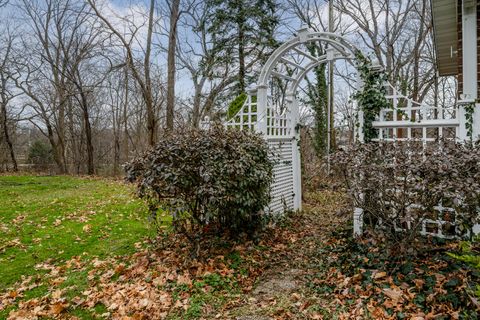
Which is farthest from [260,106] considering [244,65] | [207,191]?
[244,65]

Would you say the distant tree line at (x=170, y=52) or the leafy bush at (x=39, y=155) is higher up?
the distant tree line at (x=170, y=52)

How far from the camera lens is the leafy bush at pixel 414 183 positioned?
308 centimetres

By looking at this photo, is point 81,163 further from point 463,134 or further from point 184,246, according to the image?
point 463,134

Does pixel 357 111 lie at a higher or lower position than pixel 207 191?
higher

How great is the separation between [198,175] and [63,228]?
10.5ft

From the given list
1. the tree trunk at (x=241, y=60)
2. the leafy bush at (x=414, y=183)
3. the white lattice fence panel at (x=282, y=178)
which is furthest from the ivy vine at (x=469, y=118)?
the tree trunk at (x=241, y=60)

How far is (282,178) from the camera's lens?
A: 6180 mm

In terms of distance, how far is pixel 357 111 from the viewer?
14.8 feet

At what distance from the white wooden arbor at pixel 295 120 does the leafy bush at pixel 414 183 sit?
423 millimetres

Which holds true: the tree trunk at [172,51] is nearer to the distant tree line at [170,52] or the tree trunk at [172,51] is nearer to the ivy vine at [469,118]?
the distant tree line at [170,52]

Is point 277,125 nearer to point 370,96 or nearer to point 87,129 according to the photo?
point 370,96

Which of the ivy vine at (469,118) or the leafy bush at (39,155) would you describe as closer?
the ivy vine at (469,118)

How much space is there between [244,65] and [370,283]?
8.31 m

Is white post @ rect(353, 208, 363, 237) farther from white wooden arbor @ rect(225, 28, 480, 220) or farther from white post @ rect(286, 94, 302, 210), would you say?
white post @ rect(286, 94, 302, 210)
